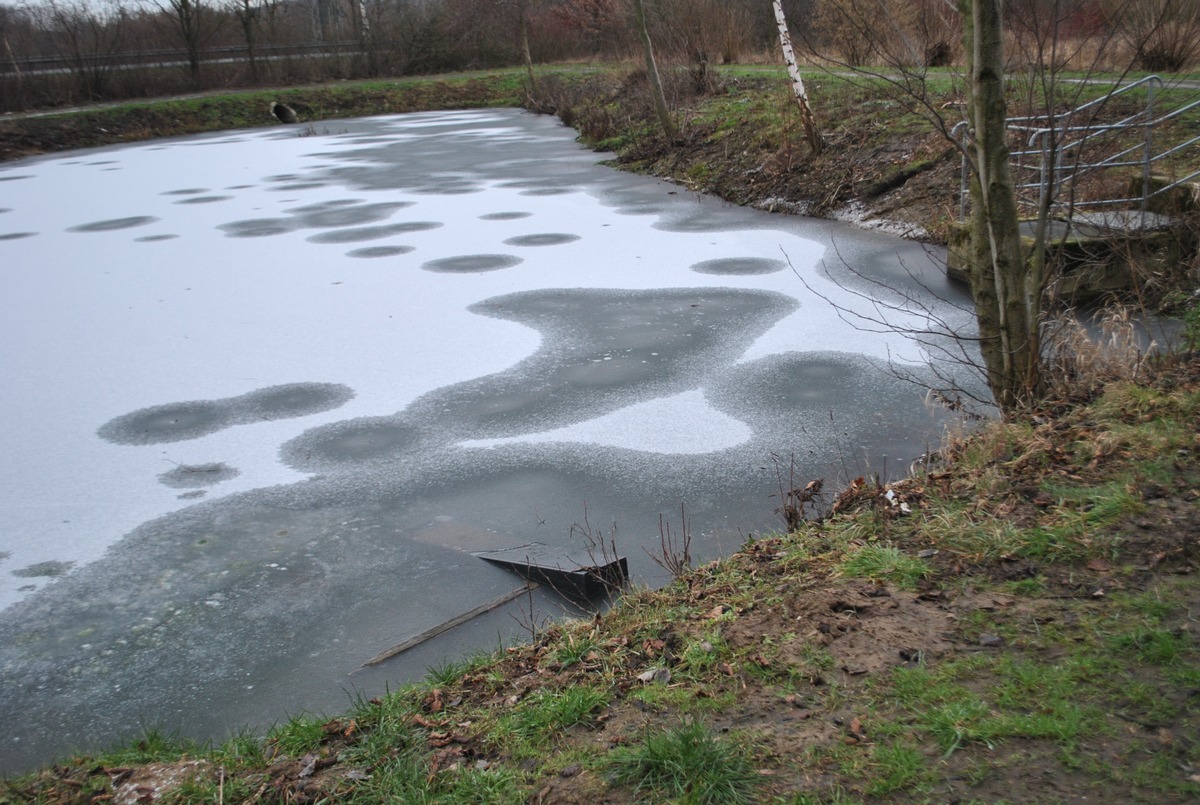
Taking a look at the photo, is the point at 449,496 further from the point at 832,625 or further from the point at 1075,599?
the point at 1075,599

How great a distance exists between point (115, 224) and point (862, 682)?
14470 millimetres

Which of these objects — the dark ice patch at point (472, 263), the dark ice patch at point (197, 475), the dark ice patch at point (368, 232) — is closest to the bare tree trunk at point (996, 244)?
the dark ice patch at point (197, 475)

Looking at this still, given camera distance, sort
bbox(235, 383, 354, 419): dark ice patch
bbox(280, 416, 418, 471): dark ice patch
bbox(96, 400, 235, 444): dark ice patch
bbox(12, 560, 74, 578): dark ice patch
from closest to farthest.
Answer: bbox(12, 560, 74, 578): dark ice patch → bbox(280, 416, 418, 471): dark ice patch → bbox(96, 400, 235, 444): dark ice patch → bbox(235, 383, 354, 419): dark ice patch

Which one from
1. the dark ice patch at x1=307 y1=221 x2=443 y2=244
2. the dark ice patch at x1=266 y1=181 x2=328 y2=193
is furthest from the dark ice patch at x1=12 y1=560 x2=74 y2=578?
the dark ice patch at x1=266 y1=181 x2=328 y2=193

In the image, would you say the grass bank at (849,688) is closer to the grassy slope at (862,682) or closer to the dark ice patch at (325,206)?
the grassy slope at (862,682)

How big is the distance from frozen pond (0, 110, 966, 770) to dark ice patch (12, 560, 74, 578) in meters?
0.03

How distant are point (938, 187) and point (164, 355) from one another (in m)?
8.85

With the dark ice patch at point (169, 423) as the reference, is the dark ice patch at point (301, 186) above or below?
above

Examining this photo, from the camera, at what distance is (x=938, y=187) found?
39.8ft

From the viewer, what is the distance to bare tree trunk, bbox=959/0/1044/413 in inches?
199

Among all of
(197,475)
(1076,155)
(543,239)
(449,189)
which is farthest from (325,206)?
(1076,155)

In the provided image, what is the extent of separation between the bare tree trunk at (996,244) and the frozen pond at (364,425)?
761 mm

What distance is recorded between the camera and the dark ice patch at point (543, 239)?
476 inches

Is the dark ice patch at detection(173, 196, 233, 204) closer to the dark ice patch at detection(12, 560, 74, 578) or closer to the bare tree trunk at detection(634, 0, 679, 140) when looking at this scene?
the bare tree trunk at detection(634, 0, 679, 140)
